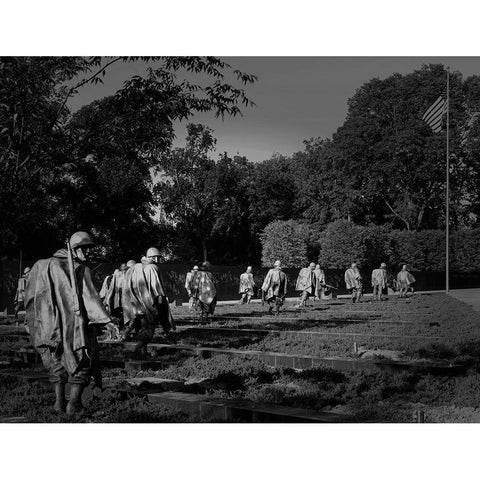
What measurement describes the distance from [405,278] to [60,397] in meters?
9.46

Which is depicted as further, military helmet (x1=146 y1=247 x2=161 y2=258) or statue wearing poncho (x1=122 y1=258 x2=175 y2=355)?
statue wearing poncho (x1=122 y1=258 x2=175 y2=355)

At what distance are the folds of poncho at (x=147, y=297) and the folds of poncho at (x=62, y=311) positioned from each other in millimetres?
4873

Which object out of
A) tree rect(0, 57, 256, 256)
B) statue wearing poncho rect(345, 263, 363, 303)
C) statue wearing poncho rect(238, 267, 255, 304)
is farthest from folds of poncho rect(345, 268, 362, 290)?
tree rect(0, 57, 256, 256)

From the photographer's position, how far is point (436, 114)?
12414 mm

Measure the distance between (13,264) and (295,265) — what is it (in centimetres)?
1111

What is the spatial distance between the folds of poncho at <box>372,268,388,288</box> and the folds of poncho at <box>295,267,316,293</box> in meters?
1.82

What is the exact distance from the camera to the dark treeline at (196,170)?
31.0 ft

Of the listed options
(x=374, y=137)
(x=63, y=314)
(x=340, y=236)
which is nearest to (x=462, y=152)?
(x=374, y=137)

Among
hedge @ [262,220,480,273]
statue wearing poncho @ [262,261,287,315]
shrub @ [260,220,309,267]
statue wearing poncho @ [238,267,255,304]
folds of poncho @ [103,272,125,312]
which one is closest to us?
shrub @ [260,220,309,267]

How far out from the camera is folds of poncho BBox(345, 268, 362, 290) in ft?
58.5

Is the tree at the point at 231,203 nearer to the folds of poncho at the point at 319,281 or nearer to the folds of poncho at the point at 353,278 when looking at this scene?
the folds of poncho at the point at 353,278

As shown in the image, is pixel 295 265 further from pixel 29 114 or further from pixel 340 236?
pixel 29 114

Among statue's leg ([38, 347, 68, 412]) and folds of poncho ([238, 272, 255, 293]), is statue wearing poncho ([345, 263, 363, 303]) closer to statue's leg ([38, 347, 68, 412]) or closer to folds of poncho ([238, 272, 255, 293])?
folds of poncho ([238, 272, 255, 293])

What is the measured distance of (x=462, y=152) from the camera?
12.2m
